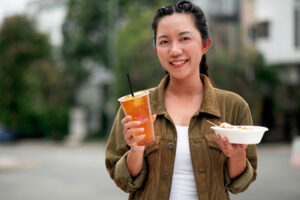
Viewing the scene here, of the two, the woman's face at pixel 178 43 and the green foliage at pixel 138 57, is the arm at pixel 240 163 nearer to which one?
the woman's face at pixel 178 43

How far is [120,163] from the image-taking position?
2121 mm

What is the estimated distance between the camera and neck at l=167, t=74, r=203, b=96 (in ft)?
7.42

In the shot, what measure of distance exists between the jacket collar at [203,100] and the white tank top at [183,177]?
207 millimetres

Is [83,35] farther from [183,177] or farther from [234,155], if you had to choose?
[234,155]

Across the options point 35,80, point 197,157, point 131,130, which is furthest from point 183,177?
point 35,80

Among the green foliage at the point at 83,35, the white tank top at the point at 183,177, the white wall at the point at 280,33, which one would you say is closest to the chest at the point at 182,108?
the white tank top at the point at 183,177

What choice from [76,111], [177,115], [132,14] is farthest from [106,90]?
[177,115]

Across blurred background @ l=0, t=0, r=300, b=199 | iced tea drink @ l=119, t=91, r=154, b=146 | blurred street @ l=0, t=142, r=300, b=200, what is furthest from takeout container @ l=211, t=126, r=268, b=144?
blurred background @ l=0, t=0, r=300, b=199

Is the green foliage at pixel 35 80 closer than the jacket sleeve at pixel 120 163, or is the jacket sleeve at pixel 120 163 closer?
the jacket sleeve at pixel 120 163

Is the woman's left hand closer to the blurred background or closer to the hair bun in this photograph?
the hair bun

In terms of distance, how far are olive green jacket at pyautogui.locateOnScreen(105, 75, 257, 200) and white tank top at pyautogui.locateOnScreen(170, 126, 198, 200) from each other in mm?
29

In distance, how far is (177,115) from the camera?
2199 mm

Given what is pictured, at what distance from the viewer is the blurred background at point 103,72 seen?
68.9 ft

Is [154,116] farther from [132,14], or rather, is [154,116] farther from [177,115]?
[132,14]
